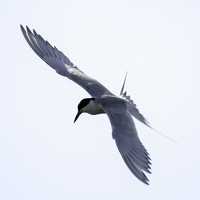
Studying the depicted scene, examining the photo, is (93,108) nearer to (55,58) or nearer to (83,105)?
(83,105)

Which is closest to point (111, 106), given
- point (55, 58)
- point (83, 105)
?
point (83, 105)

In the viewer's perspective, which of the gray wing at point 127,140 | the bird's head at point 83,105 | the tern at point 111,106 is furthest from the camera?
the bird's head at point 83,105

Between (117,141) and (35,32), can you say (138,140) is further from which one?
(35,32)

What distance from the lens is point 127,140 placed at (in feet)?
47.9

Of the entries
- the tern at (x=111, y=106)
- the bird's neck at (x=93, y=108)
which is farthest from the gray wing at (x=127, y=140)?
the bird's neck at (x=93, y=108)

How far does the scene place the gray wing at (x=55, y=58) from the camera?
60.0ft

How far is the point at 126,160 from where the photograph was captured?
14.0 meters

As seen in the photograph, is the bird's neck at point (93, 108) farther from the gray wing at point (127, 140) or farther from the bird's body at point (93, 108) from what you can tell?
the gray wing at point (127, 140)

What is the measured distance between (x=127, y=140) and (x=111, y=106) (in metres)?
1.71

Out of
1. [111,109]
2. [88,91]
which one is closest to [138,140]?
[111,109]

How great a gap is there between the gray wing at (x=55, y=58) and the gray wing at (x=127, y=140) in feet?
6.22

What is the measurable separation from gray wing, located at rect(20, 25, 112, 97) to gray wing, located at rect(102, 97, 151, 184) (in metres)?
1.90

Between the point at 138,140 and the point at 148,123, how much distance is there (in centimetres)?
199

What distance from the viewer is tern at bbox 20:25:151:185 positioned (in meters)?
14.0
